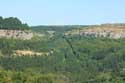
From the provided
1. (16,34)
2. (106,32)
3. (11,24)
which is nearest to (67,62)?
(16,34)

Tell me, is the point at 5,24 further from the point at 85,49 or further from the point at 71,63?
the point at 71,63

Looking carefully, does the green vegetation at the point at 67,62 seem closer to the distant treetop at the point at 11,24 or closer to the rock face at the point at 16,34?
the rock face at the point at 16,34

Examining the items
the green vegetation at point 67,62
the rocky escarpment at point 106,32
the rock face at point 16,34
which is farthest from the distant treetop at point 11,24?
the rocky escarpment at point 106,32

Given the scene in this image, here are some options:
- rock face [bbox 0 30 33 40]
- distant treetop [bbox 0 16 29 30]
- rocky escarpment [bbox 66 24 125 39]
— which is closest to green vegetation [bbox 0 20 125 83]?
rock face [bbox 0 30 33 40]

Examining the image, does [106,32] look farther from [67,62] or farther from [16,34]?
[67,62]

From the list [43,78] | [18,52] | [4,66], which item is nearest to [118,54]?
[18,52]

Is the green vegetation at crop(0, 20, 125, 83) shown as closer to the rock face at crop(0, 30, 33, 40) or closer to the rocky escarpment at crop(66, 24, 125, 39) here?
the rock face at crop(0, 30, 33, 40)

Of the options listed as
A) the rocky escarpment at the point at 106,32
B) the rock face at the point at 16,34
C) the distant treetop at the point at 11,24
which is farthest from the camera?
the rocky escarpment at the point at 106,32

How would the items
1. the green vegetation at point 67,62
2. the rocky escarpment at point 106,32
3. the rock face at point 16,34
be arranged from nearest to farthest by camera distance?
the green vegetation at point 67,62 < the rock face at point 16,34 < the rocky escarpment at point 106,32
